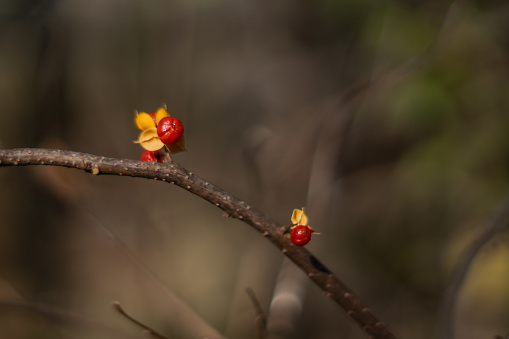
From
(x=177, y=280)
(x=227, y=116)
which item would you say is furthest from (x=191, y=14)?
(x=177, y=280)

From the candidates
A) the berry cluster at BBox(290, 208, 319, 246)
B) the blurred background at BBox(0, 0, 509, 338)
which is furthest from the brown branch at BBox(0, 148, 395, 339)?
the blurred background at BBox(0, 0, 509, 338)

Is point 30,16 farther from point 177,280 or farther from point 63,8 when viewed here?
point 177,280

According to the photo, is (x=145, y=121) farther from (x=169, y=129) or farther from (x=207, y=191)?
(x=207, y=191)

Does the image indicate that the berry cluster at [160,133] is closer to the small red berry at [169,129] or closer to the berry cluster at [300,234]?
the small red berry at [169,129]

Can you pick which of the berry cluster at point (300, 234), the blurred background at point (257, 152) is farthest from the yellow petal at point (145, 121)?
the blurred background at point (257, 152)

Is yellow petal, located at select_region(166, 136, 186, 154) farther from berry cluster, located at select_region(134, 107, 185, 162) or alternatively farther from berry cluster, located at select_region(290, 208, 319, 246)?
berry cluster, located at select_region(290, 208, 319, 246)
